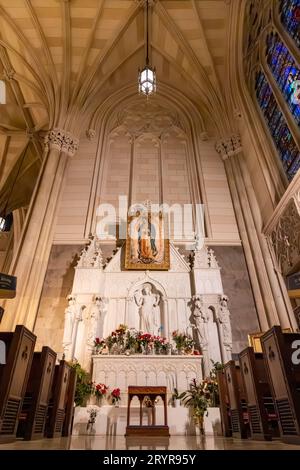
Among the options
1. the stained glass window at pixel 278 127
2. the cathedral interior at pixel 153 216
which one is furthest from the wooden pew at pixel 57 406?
the stained glass window at pixel 278 127

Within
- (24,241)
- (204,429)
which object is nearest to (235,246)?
(204,429)

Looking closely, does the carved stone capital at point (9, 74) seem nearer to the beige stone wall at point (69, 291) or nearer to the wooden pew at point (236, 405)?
the beige stone wall at point (69, 291)

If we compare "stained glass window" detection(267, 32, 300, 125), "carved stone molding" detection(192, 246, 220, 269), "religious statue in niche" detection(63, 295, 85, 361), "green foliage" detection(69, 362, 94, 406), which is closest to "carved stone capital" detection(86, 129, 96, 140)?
"carved stone molding" detection(192, 246, 220, 269)

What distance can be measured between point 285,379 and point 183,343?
4.83m

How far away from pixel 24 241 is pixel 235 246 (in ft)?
22.1

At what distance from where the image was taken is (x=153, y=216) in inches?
413

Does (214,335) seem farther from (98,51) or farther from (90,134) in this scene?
(98,51)

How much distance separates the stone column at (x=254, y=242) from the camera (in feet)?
27.0

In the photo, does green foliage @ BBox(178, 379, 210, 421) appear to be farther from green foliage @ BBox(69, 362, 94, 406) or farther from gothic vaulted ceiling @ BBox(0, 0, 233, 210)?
gothic vaulted ceiling @ BBox(0, 0, 233, 210)

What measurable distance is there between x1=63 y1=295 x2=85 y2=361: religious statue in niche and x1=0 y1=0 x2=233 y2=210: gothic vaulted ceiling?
26.1ft

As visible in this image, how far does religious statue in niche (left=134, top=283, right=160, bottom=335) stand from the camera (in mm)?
8500

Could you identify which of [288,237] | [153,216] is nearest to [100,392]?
[153,216]

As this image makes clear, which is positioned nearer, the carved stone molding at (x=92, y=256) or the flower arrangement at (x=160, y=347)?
the flower arrangement at (x=160, y=347)

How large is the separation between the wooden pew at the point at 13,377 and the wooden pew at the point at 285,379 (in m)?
2.80
